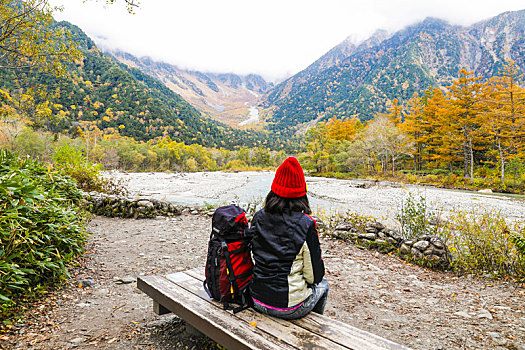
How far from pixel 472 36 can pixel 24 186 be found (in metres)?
259

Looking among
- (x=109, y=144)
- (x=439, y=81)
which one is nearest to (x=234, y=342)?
(x=109, y=144)

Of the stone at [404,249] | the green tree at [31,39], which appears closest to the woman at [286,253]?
the stone at [404,249]

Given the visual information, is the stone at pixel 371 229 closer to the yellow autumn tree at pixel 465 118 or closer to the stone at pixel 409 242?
the stone at pixel 409 242

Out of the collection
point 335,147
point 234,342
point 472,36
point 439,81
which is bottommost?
point 234,342

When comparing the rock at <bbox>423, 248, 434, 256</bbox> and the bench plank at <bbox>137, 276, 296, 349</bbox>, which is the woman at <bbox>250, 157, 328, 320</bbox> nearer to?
the bench plank at <bbox>137, 276, 296, 349</bbox>

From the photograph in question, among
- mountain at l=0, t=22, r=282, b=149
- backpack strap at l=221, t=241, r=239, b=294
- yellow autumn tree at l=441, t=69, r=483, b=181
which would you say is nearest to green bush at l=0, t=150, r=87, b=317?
backpack strap at l=221, t=241, r=239, b=294

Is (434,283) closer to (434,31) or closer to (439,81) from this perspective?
(439,81)

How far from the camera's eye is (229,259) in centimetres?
184

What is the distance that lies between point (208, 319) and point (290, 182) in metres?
1.06

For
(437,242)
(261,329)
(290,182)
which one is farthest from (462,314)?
(290,182)

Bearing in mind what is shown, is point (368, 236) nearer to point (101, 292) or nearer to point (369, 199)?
point (101, 292)

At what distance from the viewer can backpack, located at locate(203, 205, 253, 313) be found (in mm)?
1832

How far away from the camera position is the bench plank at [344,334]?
1396 mm

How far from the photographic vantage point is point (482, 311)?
2.89m
